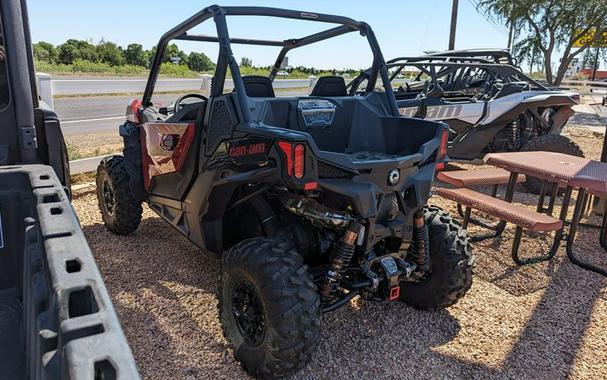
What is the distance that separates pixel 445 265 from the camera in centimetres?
307

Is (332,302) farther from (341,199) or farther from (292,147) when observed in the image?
(292,147)

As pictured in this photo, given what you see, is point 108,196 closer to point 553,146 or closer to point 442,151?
point 442,151

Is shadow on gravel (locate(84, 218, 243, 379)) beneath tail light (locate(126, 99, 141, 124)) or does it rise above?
beneath

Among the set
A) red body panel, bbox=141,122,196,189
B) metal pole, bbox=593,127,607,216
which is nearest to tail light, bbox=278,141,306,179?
red body panel, bbox=141,122,196,189

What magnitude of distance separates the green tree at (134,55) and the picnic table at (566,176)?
43770mm

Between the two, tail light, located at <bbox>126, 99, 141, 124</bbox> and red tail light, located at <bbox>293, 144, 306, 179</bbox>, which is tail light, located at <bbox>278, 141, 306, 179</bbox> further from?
tail light, located at <bbox>126, 99, 141, 124</bbox>

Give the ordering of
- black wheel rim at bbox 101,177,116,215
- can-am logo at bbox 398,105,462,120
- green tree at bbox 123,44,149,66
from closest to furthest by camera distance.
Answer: black wheel rim at bbox 101,177,116,215
can-am logo at bbox 398,105,462,120
green tree at bbox 123,44,149,66

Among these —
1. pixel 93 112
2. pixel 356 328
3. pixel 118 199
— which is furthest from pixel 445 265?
pixel 93 112

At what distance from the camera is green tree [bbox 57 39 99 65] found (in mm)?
42906

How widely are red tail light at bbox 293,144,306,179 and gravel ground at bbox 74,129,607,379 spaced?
1107mm

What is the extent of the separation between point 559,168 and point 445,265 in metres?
2.06

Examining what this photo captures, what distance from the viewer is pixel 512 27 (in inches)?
836

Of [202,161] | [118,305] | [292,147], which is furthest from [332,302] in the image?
[118,305]

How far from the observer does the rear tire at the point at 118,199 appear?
13.9 ft
